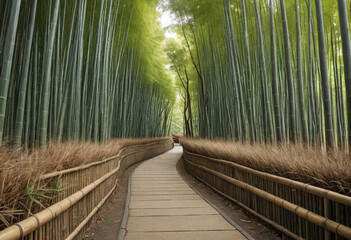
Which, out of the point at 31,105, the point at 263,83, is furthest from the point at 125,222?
the point at 263,83

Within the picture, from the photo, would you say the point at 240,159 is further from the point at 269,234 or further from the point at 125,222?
the point at 125,222

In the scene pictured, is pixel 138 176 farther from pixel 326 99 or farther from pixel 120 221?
pixel 326 99

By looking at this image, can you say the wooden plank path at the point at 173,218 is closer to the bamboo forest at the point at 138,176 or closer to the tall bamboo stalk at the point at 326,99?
the bamboo forest at the point at 138,176

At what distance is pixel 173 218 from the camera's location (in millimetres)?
2475

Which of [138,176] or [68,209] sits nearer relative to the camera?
[68,209]

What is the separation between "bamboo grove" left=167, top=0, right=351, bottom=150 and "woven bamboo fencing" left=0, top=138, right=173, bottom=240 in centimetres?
213

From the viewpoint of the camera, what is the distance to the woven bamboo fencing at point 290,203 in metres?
1.36

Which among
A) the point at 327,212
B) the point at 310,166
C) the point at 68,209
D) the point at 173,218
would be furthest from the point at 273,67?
the point at 68,209

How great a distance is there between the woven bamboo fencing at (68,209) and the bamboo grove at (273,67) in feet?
6.98

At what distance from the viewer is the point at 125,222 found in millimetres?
2322

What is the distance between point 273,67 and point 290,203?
213cm

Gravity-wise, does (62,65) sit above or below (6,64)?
above

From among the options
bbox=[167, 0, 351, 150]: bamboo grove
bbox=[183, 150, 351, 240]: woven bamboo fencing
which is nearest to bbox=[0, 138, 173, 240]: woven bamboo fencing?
bbox=[183, 150, 351, 240]: woven bamboo fencing

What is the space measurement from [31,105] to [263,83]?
3.15 metres
